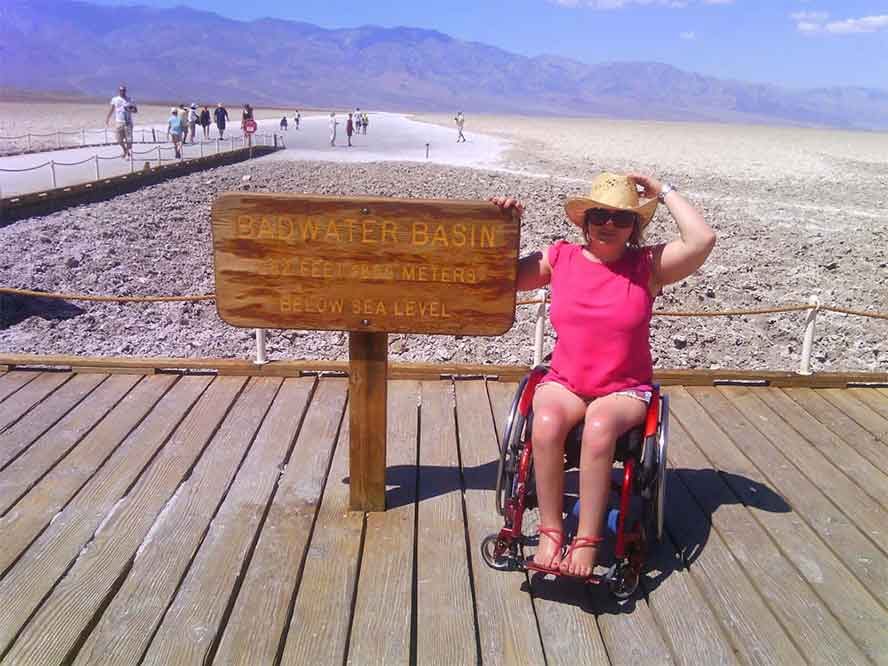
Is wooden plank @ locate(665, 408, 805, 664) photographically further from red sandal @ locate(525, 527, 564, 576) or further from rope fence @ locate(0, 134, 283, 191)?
rope fence @ locate(0, 134, 283, 191)

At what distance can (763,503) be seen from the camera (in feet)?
12.0

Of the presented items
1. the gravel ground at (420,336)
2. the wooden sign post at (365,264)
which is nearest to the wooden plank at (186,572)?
the wooden sign post at (365,264)

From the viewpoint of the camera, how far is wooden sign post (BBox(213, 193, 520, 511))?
123 inches

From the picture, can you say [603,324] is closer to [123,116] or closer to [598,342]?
[598,342]

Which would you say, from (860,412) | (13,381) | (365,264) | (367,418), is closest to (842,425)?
(860,412)

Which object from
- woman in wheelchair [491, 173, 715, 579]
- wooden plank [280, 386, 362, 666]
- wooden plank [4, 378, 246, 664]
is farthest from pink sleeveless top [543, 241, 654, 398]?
wooden plank [4, 378, 246, 664]

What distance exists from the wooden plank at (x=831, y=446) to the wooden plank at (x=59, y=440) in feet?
12.1

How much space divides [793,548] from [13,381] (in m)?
4.20

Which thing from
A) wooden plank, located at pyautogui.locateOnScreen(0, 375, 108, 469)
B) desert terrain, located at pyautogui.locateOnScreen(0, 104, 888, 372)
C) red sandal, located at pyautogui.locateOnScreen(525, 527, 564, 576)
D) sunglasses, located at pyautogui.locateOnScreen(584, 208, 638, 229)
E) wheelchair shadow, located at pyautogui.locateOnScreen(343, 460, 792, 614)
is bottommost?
desert terrain, located at pyautogui.locateOnScreen(0, 104, 888, 372)

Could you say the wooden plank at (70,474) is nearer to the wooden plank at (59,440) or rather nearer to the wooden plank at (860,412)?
the wooden plank at (59,440)

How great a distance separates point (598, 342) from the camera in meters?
3.02

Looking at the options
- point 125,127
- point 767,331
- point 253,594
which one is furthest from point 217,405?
point 125,127

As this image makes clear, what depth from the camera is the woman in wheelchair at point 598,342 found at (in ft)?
9.41

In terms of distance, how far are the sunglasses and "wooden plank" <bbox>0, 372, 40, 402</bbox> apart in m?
3.41
